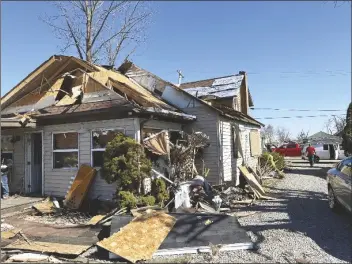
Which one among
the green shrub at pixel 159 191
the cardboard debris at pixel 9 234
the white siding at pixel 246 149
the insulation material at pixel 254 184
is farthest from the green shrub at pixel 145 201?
the white siding at pixel 246 149

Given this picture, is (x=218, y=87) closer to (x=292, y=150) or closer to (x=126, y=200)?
(x=126, y=200)

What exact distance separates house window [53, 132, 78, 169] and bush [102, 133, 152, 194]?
211 cm

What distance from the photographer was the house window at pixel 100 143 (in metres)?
9.91

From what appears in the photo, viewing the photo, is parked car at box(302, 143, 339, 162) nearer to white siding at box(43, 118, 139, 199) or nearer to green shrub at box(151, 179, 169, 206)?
green shrub at box(151, 179, 169, 206)

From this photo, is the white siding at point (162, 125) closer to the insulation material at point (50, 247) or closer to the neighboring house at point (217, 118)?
the neighboring house at point (217, 118)

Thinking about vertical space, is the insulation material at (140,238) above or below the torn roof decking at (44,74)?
below

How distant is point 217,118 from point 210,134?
706 millimetres

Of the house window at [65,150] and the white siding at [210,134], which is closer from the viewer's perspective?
the house window at [65,150]

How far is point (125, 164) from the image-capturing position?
8.83 metres

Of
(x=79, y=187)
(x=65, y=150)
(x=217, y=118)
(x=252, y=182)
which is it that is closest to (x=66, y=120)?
(x=65, y=150)

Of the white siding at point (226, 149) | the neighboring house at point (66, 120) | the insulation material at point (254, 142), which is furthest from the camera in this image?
the insulation material at point (254, 142)

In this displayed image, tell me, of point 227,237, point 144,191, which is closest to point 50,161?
point 144,191

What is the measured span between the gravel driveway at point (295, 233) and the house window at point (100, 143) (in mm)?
4744

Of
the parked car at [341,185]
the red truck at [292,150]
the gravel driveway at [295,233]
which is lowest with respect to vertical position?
the gravel driveway at [295,233]
